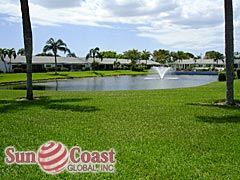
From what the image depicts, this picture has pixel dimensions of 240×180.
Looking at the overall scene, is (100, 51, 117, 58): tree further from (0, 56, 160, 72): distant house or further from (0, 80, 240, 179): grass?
(0, 80, 240, 179): grass

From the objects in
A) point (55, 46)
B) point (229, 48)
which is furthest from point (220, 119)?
point (55, 46)

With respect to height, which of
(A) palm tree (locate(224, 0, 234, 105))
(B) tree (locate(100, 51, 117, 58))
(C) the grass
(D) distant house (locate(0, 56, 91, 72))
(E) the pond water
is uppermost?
(B) tree (locate(100, 51, 117, 58))

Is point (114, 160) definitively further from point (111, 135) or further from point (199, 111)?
point (199, 111)

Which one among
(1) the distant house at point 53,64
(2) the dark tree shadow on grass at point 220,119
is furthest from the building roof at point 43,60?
(2) the dark tree shadow on grass at point 220,119

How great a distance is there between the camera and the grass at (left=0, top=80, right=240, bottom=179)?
495 centimetres

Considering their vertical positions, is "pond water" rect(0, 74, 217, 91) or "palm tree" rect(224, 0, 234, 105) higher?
"palm tree" rect(224, 0, 234, 105)

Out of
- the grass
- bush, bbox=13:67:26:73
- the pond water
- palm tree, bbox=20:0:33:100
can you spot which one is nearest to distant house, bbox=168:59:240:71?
bush, bbox=13:67:26:73

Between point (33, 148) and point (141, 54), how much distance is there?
93021mm

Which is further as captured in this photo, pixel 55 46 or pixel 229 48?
pixel 55 46

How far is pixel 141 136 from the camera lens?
274 inches

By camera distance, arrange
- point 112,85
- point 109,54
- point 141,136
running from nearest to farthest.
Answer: point 141,136, point 112,85, point 109,54

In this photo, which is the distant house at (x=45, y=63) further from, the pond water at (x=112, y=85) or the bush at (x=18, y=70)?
the pond water at (x=112, y=85)

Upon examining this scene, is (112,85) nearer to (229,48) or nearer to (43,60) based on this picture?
(229,48)

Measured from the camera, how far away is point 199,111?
10.2m
